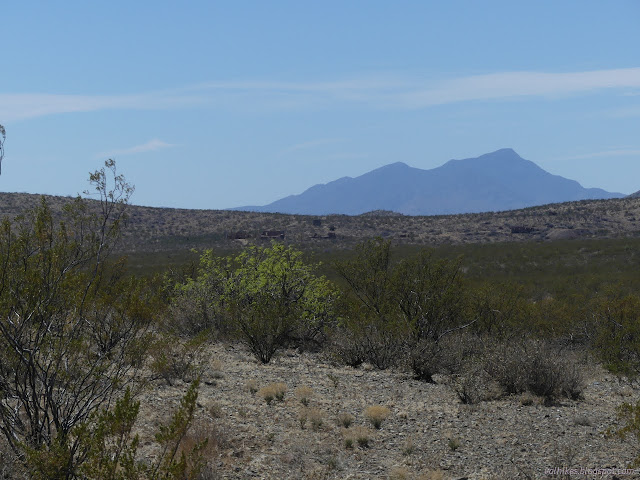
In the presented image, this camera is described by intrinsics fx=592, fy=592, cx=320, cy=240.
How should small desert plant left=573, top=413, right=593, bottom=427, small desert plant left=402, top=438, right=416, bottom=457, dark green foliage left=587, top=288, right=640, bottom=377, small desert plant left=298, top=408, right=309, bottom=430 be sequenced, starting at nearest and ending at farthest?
1. small desert plant left=402, top=438, right=416, bottom=457
2. small desert plant left=573, top=413, right=593, bottom=427
3. small desert plant left=298, top=408, right=309, bottom=430
4. dark green foliage left=587, top=288, right=640, bottom=377

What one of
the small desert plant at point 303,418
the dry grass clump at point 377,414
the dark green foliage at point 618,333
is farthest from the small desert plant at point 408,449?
the dark green foliage at point 618,333

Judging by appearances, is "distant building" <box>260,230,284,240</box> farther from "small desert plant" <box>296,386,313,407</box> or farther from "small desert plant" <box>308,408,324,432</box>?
"small desert plant" <box>308,408,324,432</box>

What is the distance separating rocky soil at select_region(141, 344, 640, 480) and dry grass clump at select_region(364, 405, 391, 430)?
0.08 meters

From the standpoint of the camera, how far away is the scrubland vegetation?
616 centimetres

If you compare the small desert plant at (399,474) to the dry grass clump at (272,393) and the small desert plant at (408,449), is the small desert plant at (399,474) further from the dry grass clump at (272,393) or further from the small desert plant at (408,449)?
the dry grass clump at (272,393)

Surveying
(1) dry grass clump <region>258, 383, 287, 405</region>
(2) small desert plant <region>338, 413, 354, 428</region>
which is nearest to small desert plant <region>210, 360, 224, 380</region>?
(1) dry grass clump <region>258, 383, 287, 405</region>

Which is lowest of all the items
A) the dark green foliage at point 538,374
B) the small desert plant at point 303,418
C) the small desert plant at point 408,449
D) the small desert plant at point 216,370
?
the small desert plant at point 408,449

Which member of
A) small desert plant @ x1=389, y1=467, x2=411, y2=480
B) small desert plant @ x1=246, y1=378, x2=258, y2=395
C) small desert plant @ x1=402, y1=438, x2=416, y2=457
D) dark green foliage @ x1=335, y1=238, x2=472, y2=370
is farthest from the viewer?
dark green foliage @ x1=335, y1=238, x2=472, y2=370

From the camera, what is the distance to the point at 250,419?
31.6 ft

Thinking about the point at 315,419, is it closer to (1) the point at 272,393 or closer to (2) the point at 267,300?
(1) the point at 272,393

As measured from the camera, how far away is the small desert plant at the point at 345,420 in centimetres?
945

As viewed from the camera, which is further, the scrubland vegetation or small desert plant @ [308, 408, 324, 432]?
small desert plant @ [308, 408, 324, 432]

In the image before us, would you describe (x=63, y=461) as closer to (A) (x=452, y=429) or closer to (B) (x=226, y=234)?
(A) (x=452, y=429)

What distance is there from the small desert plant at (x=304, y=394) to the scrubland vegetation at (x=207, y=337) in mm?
43
